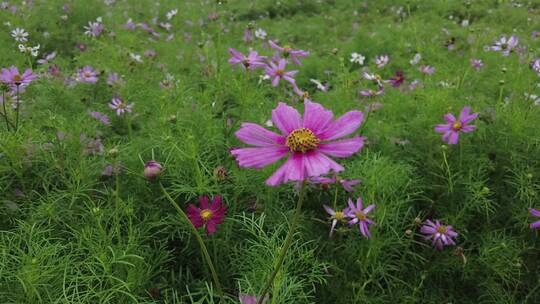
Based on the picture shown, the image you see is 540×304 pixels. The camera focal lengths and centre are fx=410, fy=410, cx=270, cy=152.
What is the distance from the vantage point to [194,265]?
1.42 meters

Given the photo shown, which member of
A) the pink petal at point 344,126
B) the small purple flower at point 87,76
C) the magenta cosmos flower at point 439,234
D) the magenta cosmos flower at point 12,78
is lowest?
the magenta cosmos flower at point 439,234

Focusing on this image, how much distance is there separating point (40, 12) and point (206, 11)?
8.07ft

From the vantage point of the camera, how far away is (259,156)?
2.47 feet

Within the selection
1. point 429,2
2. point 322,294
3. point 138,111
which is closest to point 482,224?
point 322,294

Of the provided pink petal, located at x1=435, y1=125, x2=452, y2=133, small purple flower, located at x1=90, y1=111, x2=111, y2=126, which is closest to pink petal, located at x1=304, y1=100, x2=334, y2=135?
pink petal, located at x1=435, y1=125, x2=452, y2=133

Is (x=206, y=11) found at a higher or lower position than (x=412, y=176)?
lower

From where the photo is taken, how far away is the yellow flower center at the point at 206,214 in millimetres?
1146

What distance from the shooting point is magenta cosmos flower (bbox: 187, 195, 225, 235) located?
1138 mm

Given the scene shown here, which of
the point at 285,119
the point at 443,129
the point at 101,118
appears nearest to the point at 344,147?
the point at 285,119

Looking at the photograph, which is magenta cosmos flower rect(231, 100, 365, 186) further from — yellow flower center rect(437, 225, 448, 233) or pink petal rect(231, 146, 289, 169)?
yellow flower center rect(437, 225, 448, 233)

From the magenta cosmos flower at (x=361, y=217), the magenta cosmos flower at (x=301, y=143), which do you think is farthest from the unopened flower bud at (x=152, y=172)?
the magenta cosmos flower at (x=361, y=217)

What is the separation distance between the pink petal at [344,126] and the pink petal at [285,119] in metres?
0.07

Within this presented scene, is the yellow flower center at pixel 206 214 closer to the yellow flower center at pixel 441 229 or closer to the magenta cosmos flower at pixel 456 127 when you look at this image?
the yellow flower center at pixel 441 229

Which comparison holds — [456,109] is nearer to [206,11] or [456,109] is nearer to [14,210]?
[14,210]
